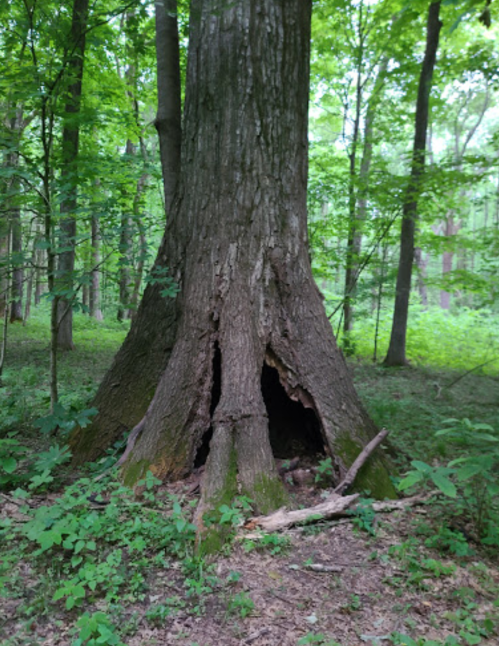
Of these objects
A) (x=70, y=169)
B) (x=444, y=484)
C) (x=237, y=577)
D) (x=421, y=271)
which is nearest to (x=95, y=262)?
(x=70, y=169)

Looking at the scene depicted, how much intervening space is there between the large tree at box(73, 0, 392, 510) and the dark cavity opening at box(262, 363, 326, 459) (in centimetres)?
1

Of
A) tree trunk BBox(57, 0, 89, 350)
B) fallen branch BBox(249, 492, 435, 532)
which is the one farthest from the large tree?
tree trunk BBox(57, 0, 89, 350)

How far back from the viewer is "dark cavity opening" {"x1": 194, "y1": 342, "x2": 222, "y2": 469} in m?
3.56

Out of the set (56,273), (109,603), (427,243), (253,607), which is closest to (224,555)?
(253,607)

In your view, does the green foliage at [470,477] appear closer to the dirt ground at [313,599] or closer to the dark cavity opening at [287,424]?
the dirt ground at [313,599]

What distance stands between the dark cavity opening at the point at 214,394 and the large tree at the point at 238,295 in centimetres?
1

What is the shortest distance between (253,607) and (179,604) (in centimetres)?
39

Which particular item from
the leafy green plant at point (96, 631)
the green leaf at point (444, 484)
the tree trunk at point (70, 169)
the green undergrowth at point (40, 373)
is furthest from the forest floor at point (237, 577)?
the tree trunk at point (70, 169)

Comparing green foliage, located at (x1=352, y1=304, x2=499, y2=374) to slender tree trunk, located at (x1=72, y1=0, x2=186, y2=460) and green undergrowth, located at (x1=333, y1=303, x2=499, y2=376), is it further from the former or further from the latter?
slender tree trunk, located at (x1=72, y1=0, x2=186, y2=460)

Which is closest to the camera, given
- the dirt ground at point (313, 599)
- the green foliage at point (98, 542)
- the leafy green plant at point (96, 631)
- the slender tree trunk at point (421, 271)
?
the leafy green plant at point (96, 631)

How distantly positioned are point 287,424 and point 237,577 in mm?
1769

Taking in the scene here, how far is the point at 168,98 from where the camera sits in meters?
4.73

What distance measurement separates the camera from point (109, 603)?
220 centimetres

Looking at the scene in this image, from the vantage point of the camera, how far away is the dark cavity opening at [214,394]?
140 inches
